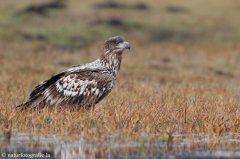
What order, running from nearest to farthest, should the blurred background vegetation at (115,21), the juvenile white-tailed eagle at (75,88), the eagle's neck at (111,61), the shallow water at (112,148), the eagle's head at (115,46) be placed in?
the shallow water at (112,148) < the juvenile white-tailed eagle at (75,88) < the eagle's neck at (111,61) < the eagle's head at (115,46) < the blurred background vegetation at (115,21)

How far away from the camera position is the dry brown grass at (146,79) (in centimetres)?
996

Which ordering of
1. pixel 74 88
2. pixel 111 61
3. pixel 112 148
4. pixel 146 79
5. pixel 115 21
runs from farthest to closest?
pixel 115 21 < pixel 146 79 < pixel 111 61 < pixel 74 88 < pixel 112 148

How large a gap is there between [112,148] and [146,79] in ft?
41.0

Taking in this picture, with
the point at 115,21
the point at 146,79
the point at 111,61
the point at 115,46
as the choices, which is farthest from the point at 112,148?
the point at 115,21

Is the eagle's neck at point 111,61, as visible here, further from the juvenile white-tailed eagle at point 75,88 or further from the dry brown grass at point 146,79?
the dry brown grass at point 146,79

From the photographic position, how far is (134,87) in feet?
52.4

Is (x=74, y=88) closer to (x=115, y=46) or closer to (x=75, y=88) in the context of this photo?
(x=75, y=88)

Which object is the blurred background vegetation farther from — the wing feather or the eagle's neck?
the wing feather

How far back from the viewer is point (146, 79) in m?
21.2

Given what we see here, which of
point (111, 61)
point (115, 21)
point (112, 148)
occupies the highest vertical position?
point (115, 21)

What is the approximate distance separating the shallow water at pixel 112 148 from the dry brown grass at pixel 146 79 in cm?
9

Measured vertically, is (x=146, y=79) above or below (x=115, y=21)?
below

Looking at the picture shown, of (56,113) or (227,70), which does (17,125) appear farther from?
(227,70)

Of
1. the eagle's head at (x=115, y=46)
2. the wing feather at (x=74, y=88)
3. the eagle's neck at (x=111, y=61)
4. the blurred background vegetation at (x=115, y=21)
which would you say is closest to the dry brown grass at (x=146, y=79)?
the blurred background vegetation at (x=115, y=21)
